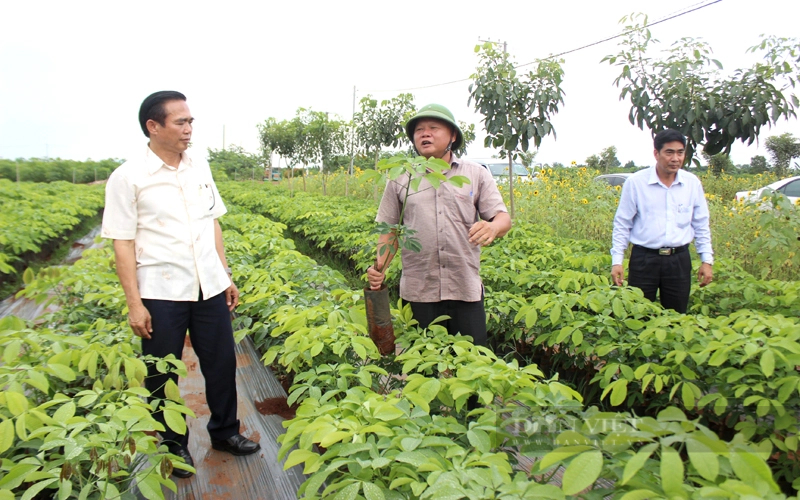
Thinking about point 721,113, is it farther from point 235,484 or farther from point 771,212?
point 235,484

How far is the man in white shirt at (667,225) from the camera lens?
2.96 metres

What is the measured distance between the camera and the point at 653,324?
2152 mm

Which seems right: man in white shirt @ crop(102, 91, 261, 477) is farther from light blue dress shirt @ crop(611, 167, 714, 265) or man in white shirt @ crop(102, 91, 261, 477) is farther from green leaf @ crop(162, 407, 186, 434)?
light blue dress shirt @ crop(611, 167, 714, 265)

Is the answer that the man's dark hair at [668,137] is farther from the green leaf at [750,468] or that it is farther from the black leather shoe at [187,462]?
the black leather shoe at [187,462]

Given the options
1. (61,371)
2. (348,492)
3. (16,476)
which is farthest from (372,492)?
(61,371)

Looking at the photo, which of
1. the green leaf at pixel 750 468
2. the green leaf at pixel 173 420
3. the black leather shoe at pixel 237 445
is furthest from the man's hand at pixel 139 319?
→ the green leaf at pixel 750 468

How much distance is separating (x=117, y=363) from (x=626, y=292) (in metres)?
2.18

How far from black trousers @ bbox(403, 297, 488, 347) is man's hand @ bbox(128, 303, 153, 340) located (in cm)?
110

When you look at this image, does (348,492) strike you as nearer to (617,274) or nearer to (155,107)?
(155,107)

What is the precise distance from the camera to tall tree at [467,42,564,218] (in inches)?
259

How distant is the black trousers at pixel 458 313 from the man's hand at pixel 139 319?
1102 mm

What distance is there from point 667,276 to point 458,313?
1.46 meters

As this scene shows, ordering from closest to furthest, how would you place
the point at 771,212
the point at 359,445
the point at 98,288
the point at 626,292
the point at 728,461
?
the point at 728,461
the point at 359,445
the point at 626,292
the point at 98,288
the point at 771,212

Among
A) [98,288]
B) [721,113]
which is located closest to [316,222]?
[98,288]
